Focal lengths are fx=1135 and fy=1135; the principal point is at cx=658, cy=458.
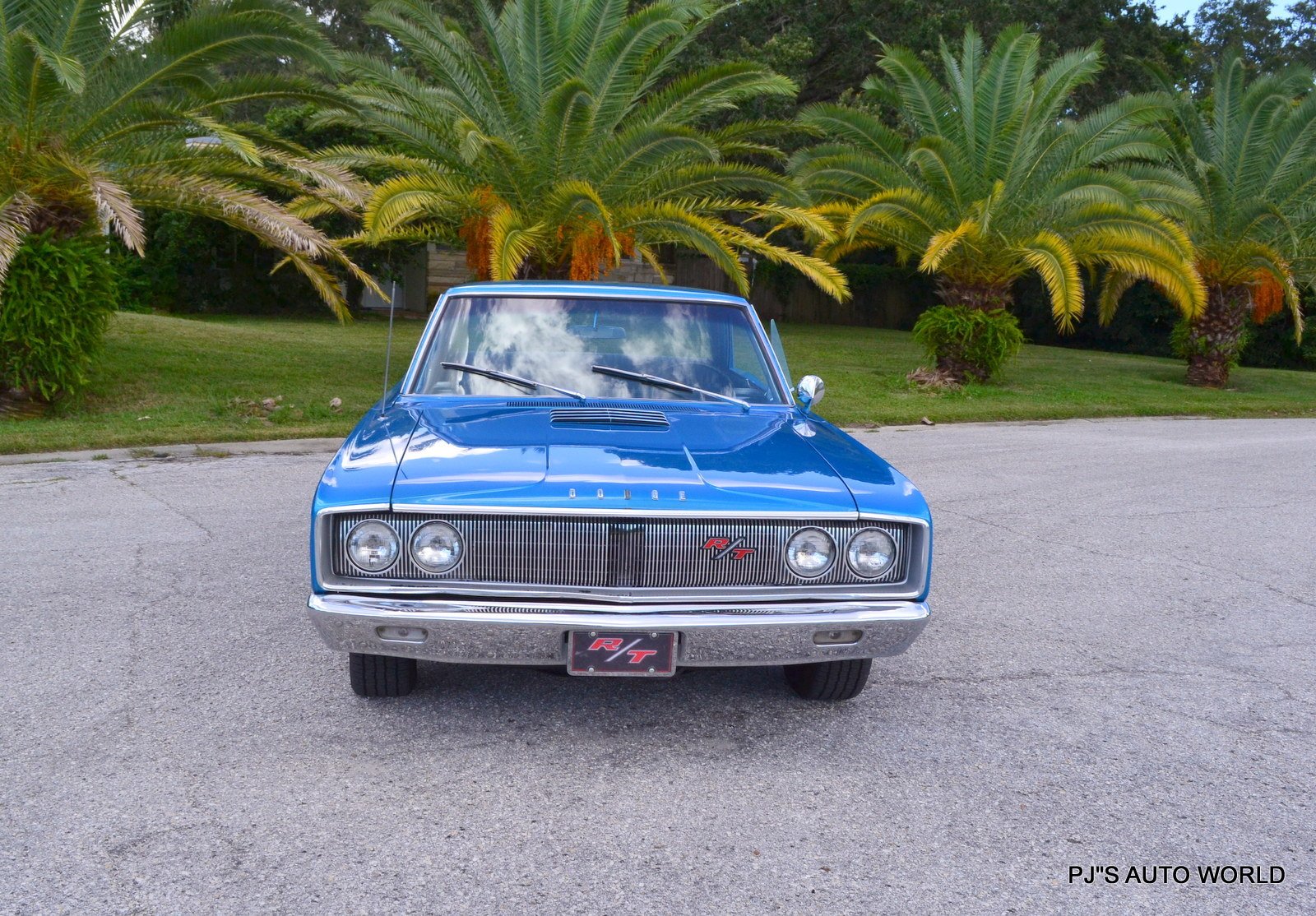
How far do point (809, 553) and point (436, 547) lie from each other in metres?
1.21

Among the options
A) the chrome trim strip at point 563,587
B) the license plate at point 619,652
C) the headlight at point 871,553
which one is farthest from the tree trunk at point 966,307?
the license plate at point 619,652

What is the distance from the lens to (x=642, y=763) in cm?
371

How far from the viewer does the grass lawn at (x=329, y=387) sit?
11.2 metres

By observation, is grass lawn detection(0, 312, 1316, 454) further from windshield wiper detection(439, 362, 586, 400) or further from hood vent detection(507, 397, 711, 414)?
hood vent detection(507, 397, 711, 414)

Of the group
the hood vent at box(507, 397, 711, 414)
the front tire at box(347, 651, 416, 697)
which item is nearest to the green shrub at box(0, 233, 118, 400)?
the hood vent at box(507, 397, 711, 414)

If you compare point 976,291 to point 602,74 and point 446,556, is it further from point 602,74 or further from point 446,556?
point 446,556

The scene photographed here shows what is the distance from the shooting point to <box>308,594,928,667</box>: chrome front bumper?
3.48 metres

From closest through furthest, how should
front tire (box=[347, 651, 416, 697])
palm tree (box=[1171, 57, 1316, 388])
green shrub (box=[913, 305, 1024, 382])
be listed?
front tire (box=[347, 651, 416, 697]), green shrub (box=[913, 305, 1024, 382]), palm tree (box=[1171, 57, 1316, 388])

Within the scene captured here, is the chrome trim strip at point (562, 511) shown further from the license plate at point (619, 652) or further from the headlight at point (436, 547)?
the license plate at point (619, 652)

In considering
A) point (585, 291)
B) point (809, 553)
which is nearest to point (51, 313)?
point (585, 291)

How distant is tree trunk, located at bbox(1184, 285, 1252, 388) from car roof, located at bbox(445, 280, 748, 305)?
54.6 ft

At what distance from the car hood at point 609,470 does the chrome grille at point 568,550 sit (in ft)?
0.19

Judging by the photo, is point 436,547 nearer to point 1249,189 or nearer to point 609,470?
point 609,470

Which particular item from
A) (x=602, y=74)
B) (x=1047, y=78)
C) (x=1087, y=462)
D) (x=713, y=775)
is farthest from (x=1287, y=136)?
(x=713, y=775)
